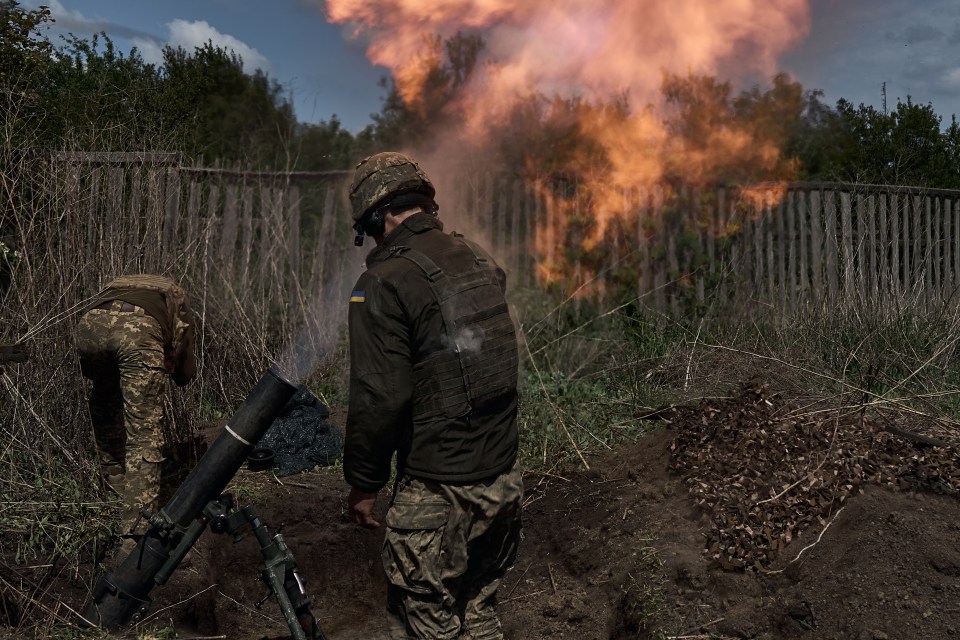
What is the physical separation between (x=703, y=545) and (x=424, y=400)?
6.59 ft

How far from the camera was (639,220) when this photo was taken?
8.59m

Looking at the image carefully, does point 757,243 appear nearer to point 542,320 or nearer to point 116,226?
point 542,320

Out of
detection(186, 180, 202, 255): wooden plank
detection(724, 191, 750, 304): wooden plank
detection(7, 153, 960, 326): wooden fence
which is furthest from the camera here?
detection(724, 191, 750, 304): wooden plank

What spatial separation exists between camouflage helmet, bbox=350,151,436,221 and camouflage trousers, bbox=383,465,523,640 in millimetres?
1052

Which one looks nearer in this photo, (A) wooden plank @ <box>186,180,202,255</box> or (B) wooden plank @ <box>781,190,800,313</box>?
(A) wooden plank @ <box>186,180,202,255</box>

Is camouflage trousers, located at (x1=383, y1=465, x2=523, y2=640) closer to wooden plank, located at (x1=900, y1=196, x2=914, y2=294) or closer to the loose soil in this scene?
the loose soil

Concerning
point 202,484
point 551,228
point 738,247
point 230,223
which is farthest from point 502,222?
point 202,484

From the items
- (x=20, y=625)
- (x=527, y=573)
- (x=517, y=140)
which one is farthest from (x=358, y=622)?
(x=517, y=140)

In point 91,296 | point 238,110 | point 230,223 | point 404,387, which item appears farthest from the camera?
point 238,110

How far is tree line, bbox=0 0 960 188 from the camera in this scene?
5.61 metres

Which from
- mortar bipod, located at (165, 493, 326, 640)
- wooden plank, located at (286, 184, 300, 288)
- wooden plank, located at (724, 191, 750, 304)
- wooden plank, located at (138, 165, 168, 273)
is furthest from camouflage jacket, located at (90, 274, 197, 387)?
wooden plank, located at (724, 191, 750, 304)

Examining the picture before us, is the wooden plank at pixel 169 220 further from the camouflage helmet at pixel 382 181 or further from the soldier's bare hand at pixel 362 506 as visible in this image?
the soldier's bare hand at pixel 362 506

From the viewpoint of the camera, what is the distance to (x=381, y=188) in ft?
9.45

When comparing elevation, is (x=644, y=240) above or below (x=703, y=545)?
above
